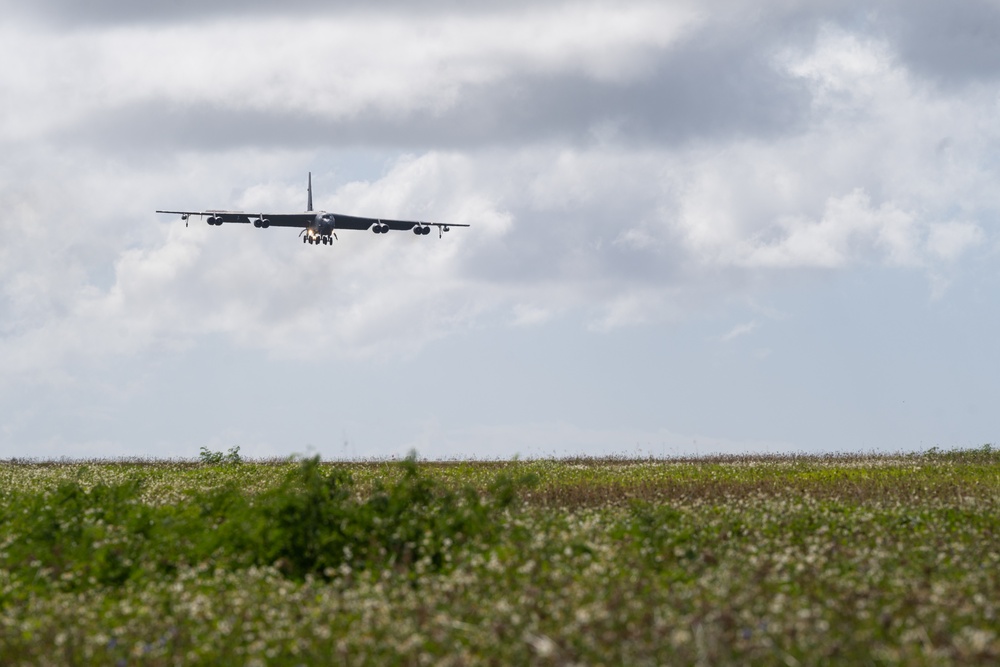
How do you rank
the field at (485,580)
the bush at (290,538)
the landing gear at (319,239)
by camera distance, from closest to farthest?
the field at (485,580) < the bush at (290,538) < the landing gear at (319,239)

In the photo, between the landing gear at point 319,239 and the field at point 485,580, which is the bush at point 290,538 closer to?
the field at point 485,580

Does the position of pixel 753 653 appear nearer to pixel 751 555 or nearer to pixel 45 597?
pixel 751 555

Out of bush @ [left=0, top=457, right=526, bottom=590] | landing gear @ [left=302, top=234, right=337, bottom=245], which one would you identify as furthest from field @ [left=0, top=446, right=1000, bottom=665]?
landing gear @ [left=302, top=234, right=337, bottom=245]

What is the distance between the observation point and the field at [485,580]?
10227 millimetres

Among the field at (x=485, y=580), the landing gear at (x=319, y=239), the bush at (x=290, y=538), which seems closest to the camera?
the field at (x=485, y=580)

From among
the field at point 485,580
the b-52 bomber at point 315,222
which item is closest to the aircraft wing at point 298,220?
the b-52 bomber at point 315,222

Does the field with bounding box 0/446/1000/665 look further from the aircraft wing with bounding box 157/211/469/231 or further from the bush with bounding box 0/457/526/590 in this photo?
the aircraft wing with bounding box 157/211/469/231

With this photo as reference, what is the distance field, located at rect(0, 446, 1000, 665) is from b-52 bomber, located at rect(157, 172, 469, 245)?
172ft

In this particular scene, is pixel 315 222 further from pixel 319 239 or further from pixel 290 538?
pixel 290 538

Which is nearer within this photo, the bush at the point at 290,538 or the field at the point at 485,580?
the field at the point at 485,580

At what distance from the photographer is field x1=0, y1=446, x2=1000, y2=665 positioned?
33.6 ft

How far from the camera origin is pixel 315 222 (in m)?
73.6

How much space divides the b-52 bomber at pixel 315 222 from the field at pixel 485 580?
172 ft

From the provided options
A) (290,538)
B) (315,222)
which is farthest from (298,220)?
(290,538)
